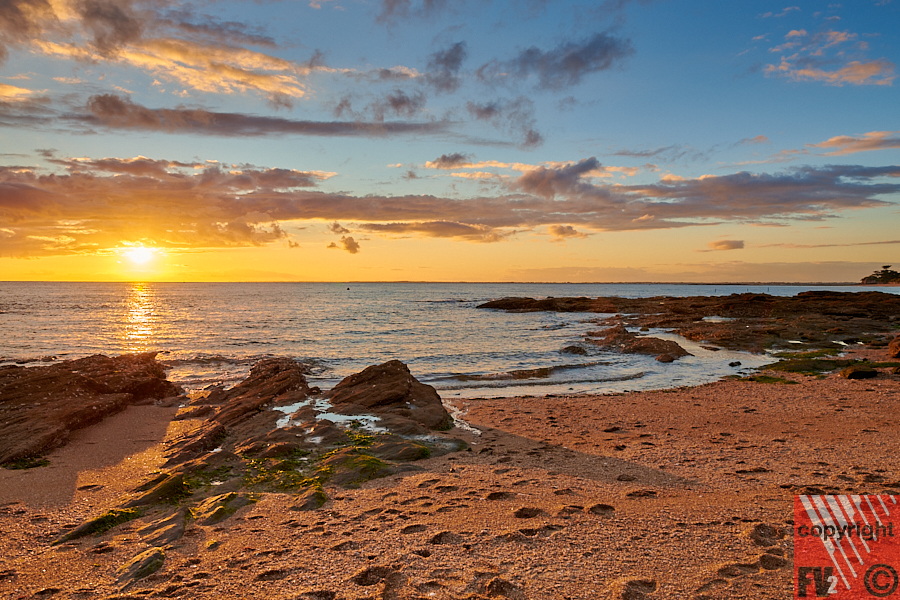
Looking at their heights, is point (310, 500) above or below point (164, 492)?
above

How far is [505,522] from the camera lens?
7.12 metres

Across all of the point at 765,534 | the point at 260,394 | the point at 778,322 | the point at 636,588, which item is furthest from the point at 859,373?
the point at 778,322

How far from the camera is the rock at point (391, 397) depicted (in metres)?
14.6

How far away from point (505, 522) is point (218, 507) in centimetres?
505

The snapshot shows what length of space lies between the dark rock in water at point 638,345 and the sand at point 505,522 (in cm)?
1670

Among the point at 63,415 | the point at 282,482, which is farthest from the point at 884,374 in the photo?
the point at 63,415

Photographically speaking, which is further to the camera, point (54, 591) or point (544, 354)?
point (544, 354)

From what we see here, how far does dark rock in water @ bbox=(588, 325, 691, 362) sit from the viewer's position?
30219mm

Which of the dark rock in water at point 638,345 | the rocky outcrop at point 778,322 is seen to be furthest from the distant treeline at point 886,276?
the dark rock in water at point 638,345

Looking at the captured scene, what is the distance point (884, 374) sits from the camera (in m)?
20.7

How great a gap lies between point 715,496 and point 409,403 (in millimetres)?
9468

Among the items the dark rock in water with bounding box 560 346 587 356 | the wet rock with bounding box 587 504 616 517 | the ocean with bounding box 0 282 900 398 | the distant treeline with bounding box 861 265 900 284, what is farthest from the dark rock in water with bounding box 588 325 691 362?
the distant treeline with bounding box 861 265 900 284

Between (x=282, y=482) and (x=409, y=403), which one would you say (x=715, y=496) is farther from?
(x=409, y=403)

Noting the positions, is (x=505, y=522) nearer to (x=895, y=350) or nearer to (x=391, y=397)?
(x=391, y=397)
